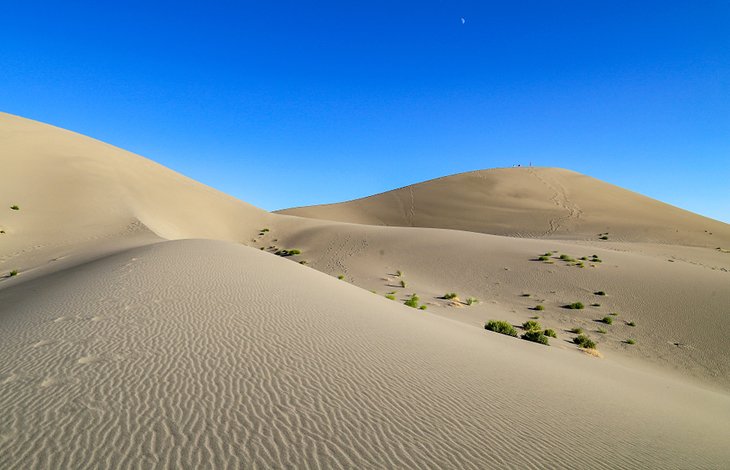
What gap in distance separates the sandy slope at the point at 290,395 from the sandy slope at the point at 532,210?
53.2 meters

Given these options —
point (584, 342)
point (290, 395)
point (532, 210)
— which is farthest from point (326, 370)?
point (532, 210)

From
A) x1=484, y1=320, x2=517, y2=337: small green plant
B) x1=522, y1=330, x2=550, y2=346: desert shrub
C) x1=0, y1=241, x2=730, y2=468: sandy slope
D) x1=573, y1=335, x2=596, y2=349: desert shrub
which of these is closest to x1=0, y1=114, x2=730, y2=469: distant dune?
x1=0, y1=241, x2=730, y2=468: sandy slope

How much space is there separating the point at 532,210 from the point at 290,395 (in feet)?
247

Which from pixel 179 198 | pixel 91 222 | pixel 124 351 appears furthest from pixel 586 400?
pixel 179 198

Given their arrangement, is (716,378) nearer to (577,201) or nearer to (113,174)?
(113,174)

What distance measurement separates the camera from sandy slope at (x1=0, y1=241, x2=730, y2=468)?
3.60 metres

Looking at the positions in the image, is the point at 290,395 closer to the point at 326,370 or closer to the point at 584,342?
the point at 326,370

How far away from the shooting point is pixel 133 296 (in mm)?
8469

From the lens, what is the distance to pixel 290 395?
466 cm

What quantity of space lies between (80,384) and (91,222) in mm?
26594

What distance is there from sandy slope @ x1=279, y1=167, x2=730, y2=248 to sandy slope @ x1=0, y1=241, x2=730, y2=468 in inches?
2096

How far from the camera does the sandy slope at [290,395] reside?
360 centimetres

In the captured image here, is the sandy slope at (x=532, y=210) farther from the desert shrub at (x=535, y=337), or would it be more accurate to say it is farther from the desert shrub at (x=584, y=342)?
the desert shrub at (x=535, y=337)

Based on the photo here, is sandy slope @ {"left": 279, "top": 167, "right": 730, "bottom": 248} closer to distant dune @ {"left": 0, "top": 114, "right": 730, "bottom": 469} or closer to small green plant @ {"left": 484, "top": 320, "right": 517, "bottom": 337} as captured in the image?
distant dune @ {"left": 0, "top": 114, "right": 730, "bottom": 469}
